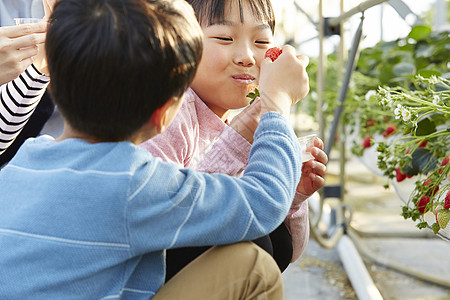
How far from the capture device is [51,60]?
830mm

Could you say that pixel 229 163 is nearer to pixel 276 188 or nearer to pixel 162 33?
pixel 276 188

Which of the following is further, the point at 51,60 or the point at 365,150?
the point at 365,150

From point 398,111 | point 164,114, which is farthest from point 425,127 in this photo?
point 164,114

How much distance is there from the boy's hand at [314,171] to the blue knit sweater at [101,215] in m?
0.26

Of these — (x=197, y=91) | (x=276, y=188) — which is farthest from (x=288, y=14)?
(x=276, y=188)

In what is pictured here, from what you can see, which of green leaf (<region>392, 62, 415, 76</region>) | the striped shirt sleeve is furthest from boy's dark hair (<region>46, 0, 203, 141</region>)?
green leaf (<region>392, 62, 415, 76</region>)

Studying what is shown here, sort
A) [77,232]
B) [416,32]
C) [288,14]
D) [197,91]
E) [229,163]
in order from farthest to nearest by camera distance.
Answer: [288,14] < [416,32] < [197,91] < [229,163] < [77,232]

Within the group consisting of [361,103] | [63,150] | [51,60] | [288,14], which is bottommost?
[288,14]

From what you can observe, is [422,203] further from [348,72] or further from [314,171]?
[348,72]

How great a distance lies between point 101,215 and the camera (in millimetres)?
792

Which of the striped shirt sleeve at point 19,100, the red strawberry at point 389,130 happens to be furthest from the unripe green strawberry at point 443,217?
the striped shirt sleeve at point 19,100

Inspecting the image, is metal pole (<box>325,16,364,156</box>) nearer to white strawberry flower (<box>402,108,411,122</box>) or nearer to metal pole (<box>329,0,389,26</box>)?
metal pole (<box>329,0,389,26</box>)

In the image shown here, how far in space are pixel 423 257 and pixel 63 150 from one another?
191 cm

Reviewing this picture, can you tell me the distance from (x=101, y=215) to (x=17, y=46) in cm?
58
